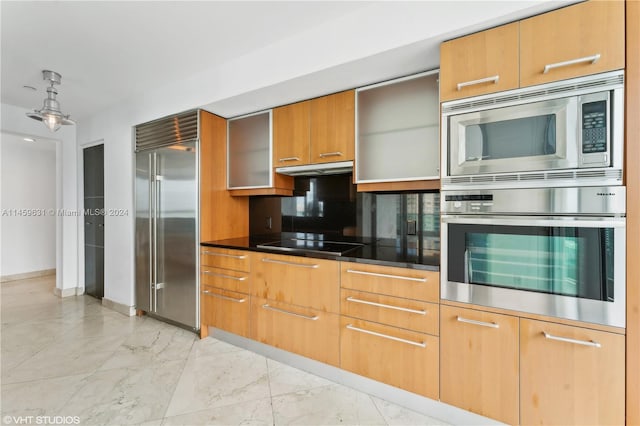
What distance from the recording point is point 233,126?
113 inches

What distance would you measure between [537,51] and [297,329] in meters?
2.21

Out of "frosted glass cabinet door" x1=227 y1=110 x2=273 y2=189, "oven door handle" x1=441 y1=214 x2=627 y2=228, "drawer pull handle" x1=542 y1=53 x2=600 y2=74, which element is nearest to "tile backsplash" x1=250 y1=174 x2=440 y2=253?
"frosted glass cabinet door" x1=227 y1=110 x2=273 y2=189

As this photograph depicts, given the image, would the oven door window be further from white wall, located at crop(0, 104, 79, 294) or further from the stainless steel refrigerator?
white wall, located at crop(0, 104, 79, 294)

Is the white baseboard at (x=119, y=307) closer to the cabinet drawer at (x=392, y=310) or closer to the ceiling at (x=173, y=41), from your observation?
the ceiling at (x=173, y=41)

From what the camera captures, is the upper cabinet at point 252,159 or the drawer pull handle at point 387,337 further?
the upper cabinet at point 252,159

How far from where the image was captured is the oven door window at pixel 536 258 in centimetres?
126

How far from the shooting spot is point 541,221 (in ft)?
4.46

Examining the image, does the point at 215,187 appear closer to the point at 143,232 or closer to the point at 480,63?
the point at 143,232

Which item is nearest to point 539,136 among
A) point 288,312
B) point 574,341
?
point 574,341

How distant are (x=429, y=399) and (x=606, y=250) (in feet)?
4.03

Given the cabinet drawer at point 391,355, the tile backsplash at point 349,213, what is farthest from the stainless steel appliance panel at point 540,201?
the cabinet drawer at point 391,355

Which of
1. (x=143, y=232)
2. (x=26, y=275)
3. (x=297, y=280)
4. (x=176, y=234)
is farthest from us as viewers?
(x=26, y=275)

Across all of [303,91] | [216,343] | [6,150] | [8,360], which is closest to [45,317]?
[8,360]

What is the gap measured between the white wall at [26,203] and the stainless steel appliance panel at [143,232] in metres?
3.21
